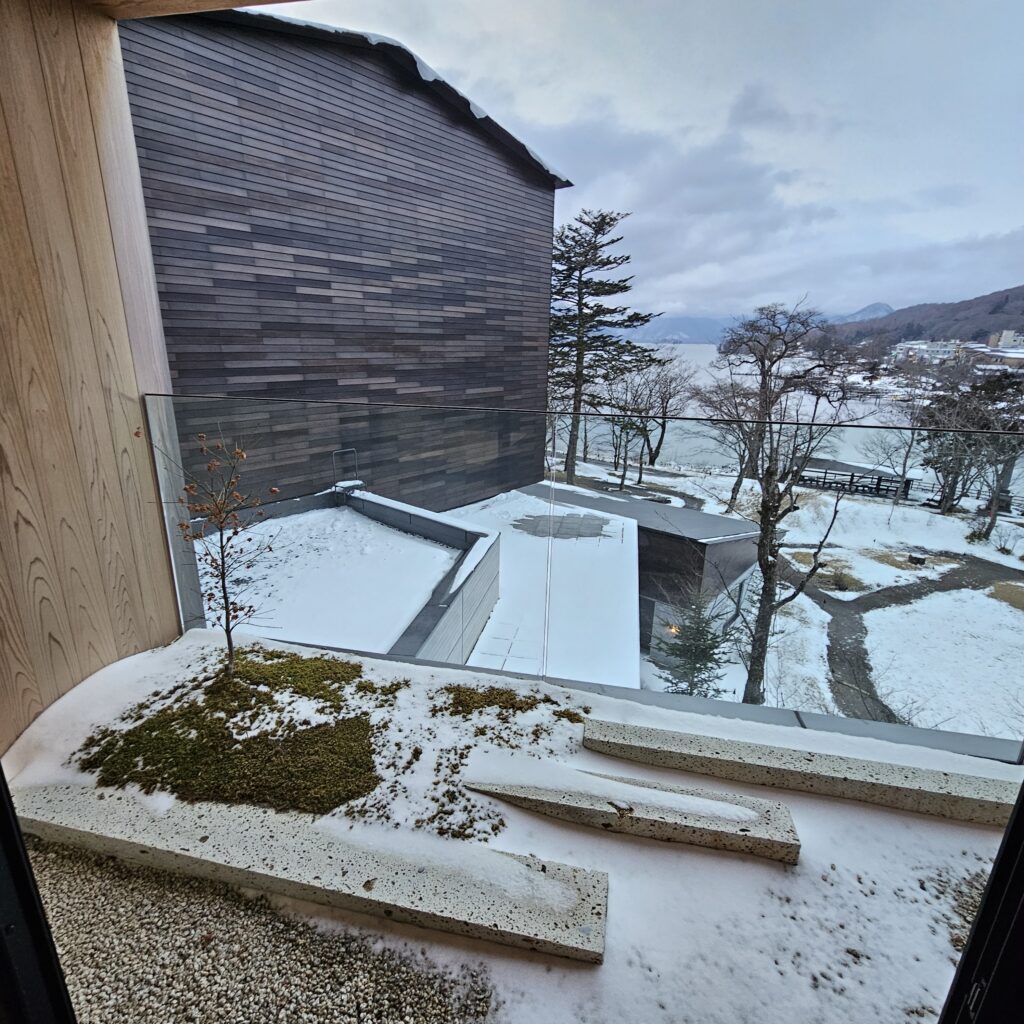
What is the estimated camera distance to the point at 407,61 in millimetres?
4988

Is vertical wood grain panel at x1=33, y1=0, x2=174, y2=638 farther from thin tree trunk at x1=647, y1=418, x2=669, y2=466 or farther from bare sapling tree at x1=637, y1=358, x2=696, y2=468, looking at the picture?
bare sapling tree at x1=637, y1=358, x2=696, y2=468

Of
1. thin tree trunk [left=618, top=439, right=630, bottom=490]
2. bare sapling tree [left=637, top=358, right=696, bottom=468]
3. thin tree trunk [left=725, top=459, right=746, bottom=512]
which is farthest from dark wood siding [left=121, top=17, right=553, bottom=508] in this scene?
bare sapling tree [left=637, top=358, right=696, bottom=468]

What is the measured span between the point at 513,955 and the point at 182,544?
175 centimetres

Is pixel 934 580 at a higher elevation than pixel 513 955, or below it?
higher

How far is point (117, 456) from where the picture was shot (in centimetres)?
159

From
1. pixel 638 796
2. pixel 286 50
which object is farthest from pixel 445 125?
pixel 638 796

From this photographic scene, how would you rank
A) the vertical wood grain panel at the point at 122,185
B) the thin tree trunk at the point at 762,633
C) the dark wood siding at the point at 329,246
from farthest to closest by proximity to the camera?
the dark wood siding at the point at 329,246
the thin tree trunk at the point at 762,633
the vertical wood grain panel at the point at 122,185

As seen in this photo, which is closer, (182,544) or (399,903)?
(399,903)

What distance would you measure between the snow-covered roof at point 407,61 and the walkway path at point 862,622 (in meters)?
5.65

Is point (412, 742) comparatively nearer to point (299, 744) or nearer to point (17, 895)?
point (299, 744)

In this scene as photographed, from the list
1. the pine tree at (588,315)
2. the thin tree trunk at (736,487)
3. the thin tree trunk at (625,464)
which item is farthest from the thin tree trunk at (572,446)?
the pine tree at (588,315)

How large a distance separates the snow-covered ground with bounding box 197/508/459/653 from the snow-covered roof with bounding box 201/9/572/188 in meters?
4.26

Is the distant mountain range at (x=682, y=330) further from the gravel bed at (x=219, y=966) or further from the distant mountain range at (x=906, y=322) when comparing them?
Answer: the gravel bed at (x=219, y=966)

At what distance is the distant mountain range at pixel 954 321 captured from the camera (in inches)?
339
